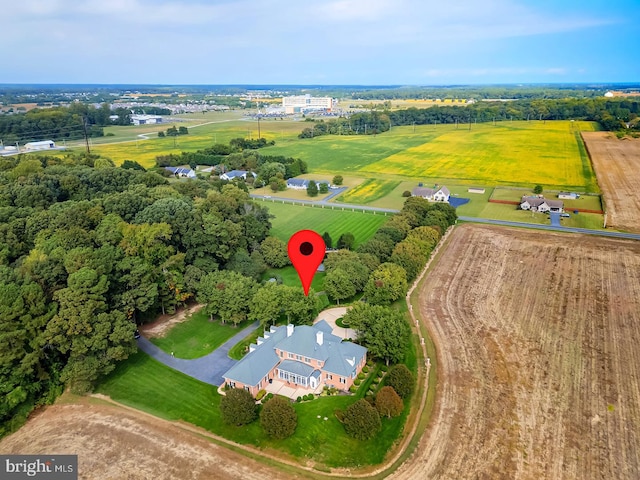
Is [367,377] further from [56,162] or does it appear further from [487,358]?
[56,162]

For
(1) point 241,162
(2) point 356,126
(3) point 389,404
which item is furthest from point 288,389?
(2) point 356,126

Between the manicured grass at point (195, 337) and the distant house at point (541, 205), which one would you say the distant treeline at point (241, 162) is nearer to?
the distant house at point (541, 205)

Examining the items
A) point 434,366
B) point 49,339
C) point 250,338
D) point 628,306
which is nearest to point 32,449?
point 49,339

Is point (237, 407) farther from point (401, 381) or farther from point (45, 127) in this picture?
point (45, 127)

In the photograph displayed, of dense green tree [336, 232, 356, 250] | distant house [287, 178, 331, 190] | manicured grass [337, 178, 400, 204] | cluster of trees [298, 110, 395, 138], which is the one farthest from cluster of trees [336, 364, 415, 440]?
cluster of trees [298, 110, 395, 138]

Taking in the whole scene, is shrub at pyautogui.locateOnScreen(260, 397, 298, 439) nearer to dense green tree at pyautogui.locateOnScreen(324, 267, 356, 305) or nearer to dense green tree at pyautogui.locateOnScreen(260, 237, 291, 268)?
dense green tree at pyautogui.locateOnScreen(324, 267, 356, 305)

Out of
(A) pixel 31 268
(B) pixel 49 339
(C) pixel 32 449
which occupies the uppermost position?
(A) pixel 31 268
